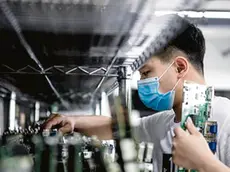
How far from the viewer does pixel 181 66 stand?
127 centimetres

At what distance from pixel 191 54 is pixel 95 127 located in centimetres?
51

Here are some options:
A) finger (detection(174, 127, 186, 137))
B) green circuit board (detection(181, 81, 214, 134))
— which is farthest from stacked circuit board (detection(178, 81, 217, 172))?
finger (detection(174, 127, 186, 137))

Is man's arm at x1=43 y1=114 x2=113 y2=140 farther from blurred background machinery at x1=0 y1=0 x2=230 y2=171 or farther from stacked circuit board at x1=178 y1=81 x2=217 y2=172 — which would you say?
stacked circuit board at x1=178 y1=81 x2=217 y2=172

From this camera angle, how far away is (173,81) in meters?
1.27

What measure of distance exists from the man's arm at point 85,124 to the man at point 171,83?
0.21 metres

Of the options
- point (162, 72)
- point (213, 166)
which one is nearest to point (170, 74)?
point (162, 72)

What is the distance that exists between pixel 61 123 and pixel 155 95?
1.43ft

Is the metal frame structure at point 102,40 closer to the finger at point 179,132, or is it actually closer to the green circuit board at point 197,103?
the green circuit board at point 197,103

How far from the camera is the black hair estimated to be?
1.28 meters

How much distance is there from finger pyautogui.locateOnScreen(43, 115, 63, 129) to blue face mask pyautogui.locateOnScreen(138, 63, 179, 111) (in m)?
0.38

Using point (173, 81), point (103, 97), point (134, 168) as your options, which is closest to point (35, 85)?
point (103, 97)

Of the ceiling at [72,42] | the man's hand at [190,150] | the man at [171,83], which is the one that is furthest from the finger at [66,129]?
the man's hand at [190,150]

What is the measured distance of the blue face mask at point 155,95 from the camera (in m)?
1.29

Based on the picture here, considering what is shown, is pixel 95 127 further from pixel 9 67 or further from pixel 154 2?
pixel 154 2
